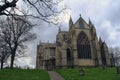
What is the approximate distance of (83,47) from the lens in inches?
2403

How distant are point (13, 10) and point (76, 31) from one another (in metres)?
49.0

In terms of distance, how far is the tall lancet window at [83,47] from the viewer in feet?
196

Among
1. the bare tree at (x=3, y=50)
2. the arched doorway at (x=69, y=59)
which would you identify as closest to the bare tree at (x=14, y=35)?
the bare tree at (x=3, y=50)

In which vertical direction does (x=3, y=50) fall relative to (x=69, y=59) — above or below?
above

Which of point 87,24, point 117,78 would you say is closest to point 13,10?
point 117,78

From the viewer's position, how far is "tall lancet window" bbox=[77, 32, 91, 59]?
59594 mm

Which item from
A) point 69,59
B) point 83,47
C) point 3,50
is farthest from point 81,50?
point 3,50

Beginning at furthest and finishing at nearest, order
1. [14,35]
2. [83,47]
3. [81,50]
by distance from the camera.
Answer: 1. [83,47]
2. [81,50]
3. [14,35]

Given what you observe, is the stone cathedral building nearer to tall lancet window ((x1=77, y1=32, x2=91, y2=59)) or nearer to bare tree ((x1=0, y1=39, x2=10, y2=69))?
tall lancet window ((x1=77, y1=32, x2=91, y2=59))

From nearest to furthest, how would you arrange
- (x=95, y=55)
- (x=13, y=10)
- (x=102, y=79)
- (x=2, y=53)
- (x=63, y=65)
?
1. (x=13, y=10)
2. (x=102, y=79)
3. (x=2, y=53)
4. (x=63, y=65)
5. (x=95, y=55)

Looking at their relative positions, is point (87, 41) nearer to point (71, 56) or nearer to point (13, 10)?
point (71, 56)

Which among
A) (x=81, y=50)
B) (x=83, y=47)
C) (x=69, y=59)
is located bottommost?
(x=69, y=59)

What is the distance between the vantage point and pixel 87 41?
62.1 meters

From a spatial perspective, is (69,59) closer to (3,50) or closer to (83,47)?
(83,47)
